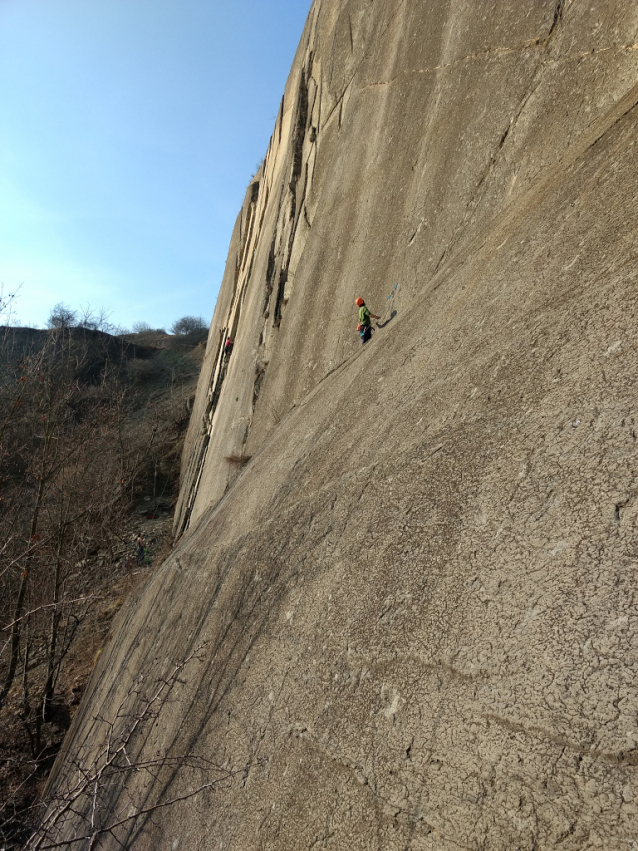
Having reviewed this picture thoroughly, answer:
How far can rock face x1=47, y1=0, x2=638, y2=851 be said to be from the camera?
1.62 meters

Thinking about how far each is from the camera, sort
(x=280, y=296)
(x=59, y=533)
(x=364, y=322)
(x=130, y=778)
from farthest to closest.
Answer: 1. (x=59, y=533)
2. (x=280, y=296)
3. (x=364, y=322)
4. (x=130, y=778)

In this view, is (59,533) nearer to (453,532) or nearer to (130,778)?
(130,778)

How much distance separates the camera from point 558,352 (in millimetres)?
2475

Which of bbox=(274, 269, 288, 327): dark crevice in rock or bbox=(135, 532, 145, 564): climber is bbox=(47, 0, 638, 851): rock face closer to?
bbox=(274, 269, 288, 327): dark crevice in rock

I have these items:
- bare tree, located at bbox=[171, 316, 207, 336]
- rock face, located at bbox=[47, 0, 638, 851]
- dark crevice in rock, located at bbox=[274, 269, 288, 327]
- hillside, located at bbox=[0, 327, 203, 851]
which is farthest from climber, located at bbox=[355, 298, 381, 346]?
bare tree, located at bbox=[171, 316, 207, 336]

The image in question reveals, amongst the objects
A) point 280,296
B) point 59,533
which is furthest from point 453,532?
point 59,533

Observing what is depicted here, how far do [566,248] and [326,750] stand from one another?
111 inches

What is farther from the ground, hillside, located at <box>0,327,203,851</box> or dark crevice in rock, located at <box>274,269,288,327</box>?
dark crevice in rock, located at <box>274,269,288,327</box>

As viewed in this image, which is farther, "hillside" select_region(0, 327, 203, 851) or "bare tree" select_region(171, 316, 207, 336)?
"bare tree" select_region(171, 316, 207, 336)

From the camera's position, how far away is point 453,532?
2.27m

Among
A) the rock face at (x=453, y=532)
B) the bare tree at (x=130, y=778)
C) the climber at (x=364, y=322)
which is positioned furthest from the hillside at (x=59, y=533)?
the climber at (x=364, y=322)

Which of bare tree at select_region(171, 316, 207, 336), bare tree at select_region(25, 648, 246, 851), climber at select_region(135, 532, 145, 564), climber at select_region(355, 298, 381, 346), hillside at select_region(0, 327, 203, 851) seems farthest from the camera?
bare tree at select_region(171, 316, 207, 336)

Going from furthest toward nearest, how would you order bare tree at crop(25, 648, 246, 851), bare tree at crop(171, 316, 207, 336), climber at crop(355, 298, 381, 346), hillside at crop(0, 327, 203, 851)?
1. bare tree at crop(171, 316, 207, 336)
2. hillside at crop(0, 327, 203, 851)
3. climber at crop(355, 298, 381, 346)
4. bare tree at crop(25, 648, 246, 851)

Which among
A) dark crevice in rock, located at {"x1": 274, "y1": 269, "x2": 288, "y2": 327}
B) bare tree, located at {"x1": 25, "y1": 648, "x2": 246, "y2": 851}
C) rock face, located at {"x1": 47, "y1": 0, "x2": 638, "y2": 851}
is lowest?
bare tree, located at {"x1": 25, "y1": 648, "x2": 246, "y2": 851}
